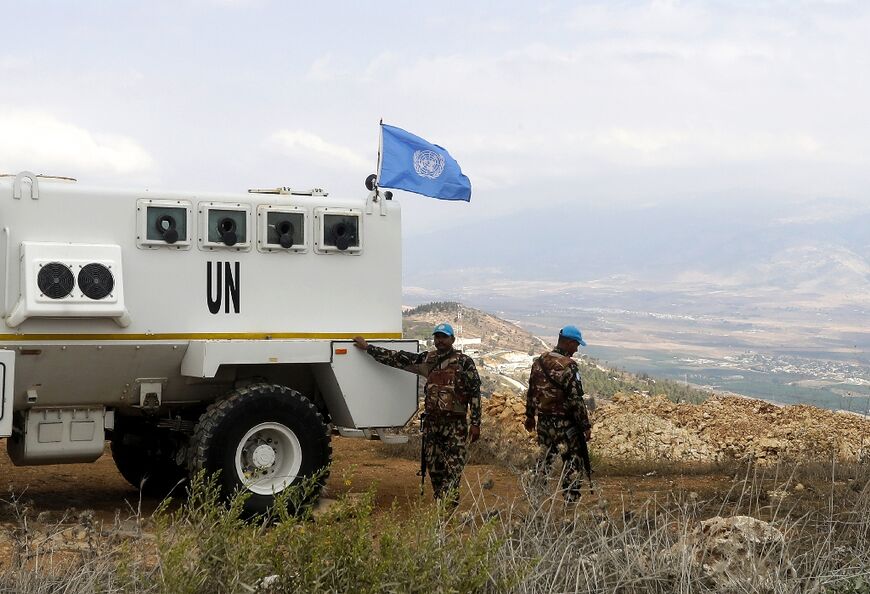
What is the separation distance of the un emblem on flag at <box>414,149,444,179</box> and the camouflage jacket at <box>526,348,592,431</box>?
2.07m

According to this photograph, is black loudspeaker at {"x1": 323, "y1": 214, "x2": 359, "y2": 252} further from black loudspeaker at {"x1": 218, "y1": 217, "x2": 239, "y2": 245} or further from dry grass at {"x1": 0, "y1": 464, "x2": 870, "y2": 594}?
dry grass at {"x1": 0, "y1": 464, "x2": 870, "y2": 594}

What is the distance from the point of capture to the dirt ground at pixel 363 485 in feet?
32.9

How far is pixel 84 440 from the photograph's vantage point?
29.4ft

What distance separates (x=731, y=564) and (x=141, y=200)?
17.3 ft

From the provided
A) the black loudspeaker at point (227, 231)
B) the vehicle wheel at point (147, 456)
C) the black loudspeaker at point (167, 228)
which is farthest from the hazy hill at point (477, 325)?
the black loudspeaker at point (167, 228)

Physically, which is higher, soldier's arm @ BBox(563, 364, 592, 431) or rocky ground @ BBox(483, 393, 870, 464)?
soldier's arm @ BBox(563, 364, 592, 431)

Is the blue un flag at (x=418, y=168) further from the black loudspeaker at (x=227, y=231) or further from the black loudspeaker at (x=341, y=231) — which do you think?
the black loudspeaker at (x=227, y=231)

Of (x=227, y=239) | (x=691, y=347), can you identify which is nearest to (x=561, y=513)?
(x=227, y=239)

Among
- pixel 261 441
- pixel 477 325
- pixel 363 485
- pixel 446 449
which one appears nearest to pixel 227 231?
pixel 261 441

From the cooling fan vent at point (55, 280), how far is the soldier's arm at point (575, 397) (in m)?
4.00

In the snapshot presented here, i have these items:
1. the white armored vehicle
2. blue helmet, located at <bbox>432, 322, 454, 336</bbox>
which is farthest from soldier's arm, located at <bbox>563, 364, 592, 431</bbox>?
the white armored vehicle

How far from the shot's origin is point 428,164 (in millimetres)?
10539

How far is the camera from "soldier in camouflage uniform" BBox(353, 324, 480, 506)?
9.47 meters

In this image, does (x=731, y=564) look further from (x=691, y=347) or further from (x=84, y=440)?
(x=691, y=347)
